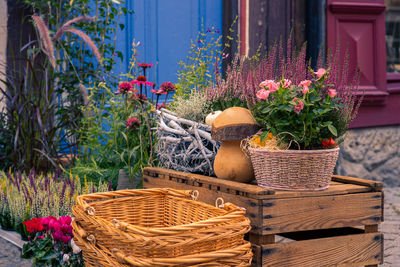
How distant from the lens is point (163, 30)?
17.5ft

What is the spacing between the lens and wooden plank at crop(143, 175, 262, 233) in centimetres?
222

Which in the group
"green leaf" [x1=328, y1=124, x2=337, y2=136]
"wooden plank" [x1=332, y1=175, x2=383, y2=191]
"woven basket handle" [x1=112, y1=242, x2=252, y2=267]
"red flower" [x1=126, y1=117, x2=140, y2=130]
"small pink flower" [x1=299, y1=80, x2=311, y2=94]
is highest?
"small pink flower" [x1=299, y1=80, x2=311, y2=94]

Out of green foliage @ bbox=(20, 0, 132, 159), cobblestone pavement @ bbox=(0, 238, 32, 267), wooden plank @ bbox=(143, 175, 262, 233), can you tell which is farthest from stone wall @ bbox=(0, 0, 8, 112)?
wooden plank @ bbox=(143, 175, 262, 233)

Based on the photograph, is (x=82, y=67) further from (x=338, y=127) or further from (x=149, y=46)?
(x=338, y=127)

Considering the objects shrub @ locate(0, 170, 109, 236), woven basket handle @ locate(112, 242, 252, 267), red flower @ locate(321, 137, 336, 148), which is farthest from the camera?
shrub @ locate(0, 170, 109, 236)

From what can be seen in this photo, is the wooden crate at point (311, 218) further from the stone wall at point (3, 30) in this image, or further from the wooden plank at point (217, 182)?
the stone wall at point (3, 30)

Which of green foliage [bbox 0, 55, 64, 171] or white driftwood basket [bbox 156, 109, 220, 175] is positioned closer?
white driftwood basket [bbox 156, 109, 220, 175]

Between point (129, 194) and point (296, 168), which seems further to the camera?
point (129, 194)

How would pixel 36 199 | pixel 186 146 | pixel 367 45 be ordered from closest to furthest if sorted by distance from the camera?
1. pixel 186 146
2. pixel 36 199
3. pixel 367 45

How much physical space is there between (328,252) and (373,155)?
11.8 ft

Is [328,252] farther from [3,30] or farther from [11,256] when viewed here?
[3,30]

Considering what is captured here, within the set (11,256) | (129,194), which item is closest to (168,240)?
(129,194)

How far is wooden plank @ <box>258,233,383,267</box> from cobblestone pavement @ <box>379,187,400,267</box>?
31.8 inches

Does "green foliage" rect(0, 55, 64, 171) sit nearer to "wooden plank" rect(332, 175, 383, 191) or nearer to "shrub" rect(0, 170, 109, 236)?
"shrub" rect(0, 170, 109, 236)
